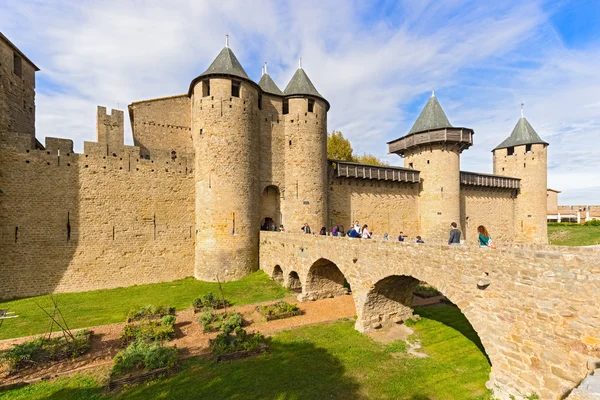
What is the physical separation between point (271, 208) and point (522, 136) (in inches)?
1013

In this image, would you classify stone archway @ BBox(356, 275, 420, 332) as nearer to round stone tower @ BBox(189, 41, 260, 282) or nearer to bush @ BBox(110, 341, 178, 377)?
bush @ BBox(110, 341, 178, 377)

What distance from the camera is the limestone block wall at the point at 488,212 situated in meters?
25.4

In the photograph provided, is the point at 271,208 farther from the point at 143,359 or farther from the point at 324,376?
the point at 324,376

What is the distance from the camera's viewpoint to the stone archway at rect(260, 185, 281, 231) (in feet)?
61.5

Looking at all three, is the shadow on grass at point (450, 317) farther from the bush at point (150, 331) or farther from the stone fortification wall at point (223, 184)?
the stone fortification wall at point (223, 184)

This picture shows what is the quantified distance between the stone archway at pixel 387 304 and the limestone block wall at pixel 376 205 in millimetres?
9739

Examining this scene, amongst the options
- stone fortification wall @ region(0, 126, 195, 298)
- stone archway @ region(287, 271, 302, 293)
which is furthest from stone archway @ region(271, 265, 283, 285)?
stone fortification wall @ region(0, 126, 195, 298)

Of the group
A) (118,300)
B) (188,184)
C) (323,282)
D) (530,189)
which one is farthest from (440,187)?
(118,300)

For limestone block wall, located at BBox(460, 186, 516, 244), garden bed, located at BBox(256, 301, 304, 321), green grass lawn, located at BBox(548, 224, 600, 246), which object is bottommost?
garden bed, located at BBox(256, 301, 304, 321)

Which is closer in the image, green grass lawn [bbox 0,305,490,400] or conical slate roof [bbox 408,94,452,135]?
green grass lawn [bbox 0,305,490,400]

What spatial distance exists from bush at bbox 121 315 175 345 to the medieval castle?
606 centimetres

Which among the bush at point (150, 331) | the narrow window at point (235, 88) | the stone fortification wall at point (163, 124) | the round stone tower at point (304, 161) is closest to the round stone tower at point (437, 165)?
the round stone tower at point (304, 161)

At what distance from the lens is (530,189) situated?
27.3 metres

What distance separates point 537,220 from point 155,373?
33621 millimetres
